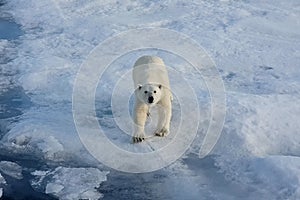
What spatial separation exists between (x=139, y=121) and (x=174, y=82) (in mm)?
1530

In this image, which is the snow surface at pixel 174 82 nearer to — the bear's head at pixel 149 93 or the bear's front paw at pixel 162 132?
the bear's front paw at pixel 162 132

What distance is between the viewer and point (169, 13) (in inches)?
367

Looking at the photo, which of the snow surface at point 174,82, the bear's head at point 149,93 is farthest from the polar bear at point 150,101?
the snow surface at point 174,82

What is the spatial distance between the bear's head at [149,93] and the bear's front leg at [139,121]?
92 mm

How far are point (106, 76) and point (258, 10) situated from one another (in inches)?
148

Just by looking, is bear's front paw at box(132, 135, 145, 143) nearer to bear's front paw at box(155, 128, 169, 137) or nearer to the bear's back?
bear's front paw at box(155, 128, 169, 137)

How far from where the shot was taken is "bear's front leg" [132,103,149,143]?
5.15 metres

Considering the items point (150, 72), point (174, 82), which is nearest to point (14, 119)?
point (150, 72)

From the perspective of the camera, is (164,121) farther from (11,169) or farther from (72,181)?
(11,169)

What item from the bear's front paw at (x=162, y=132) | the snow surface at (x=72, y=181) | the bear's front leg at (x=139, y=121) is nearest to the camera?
the snow surface at (x=72, y=181)

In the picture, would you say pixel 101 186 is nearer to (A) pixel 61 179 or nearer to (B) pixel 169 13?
(A) pixel 61 179

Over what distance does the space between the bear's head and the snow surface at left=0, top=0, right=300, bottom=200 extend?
1.52 ft

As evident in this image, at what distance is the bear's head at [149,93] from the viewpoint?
5.02 metres

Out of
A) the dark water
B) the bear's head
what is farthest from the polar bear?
the dark water
